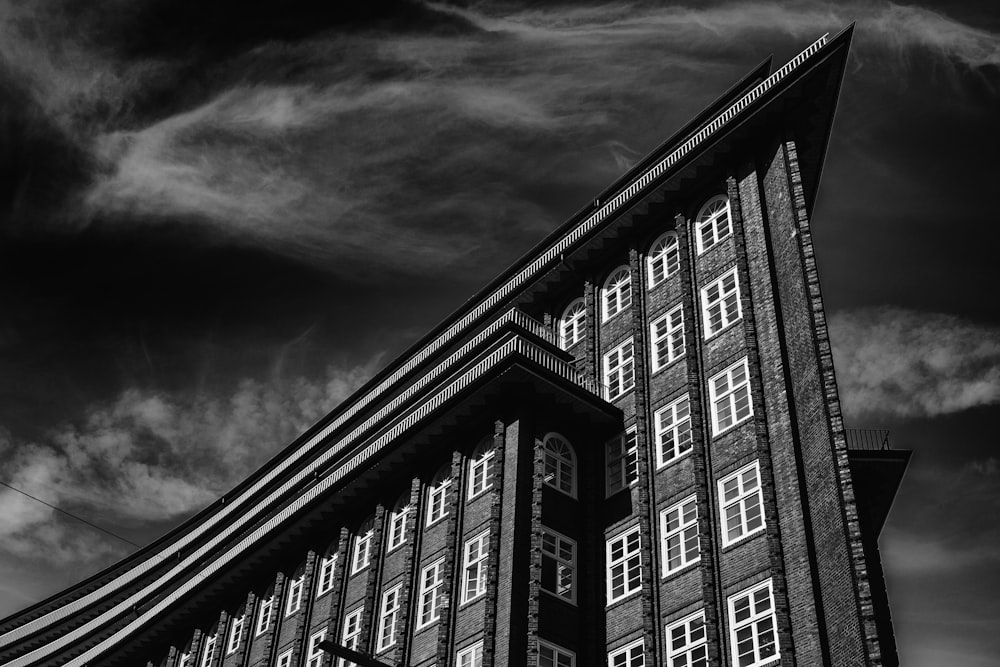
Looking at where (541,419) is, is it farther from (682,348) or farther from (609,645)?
(609,645)

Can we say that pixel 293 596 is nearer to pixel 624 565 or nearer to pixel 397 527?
pixel 397 527

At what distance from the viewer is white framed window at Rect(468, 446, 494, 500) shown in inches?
1532

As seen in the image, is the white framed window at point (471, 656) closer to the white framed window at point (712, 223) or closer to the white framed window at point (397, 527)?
the white framed window at point (397, 527)

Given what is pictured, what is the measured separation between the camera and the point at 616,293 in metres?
43.7

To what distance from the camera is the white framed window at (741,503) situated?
104 ft

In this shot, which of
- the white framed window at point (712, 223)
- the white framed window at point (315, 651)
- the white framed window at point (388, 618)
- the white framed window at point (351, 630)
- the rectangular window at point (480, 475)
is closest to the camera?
the rectangular window at point (480, 475)

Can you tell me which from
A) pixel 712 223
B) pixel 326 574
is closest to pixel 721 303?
pixel 712 223

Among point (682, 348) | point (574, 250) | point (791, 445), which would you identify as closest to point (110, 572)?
point (574, 250)

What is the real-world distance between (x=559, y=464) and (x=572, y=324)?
891cm

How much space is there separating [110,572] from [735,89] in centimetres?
6417

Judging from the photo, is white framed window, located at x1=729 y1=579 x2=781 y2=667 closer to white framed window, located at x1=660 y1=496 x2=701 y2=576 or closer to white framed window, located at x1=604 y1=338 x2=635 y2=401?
white framed window, located at x1=660 y1=496 x2=701 y2=576

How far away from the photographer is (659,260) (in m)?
42.2

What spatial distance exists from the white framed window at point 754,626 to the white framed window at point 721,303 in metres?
10.0

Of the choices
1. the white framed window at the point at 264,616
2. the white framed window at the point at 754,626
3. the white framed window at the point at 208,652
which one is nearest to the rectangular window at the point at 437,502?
the white framed window at the point at 264,616
